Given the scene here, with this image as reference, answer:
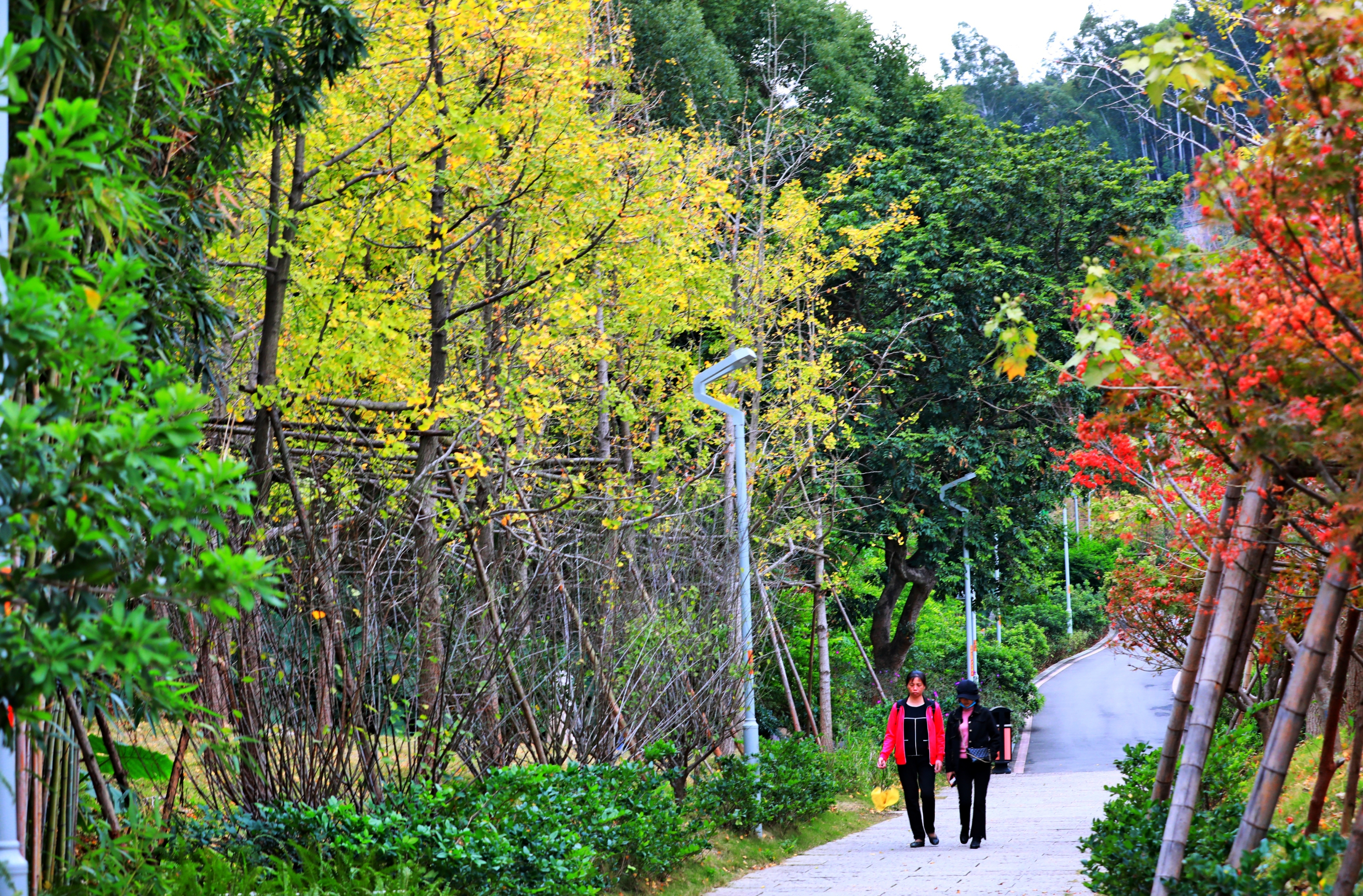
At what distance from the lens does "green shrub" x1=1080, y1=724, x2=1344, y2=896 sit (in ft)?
15.3

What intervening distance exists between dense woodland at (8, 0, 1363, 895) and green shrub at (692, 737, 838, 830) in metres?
0.10

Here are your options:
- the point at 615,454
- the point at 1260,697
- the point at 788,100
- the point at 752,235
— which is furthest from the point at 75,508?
the point at 788,100

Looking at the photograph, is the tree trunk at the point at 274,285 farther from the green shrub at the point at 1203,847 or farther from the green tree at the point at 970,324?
the green tree at the point at 970,324

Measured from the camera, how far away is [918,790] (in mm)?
11445

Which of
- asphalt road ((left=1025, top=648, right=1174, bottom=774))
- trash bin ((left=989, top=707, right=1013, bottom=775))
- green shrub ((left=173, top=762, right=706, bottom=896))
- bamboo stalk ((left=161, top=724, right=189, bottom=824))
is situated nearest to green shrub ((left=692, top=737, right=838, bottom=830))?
trash bin ((left=989, top=707, right=1013, bottom=775))

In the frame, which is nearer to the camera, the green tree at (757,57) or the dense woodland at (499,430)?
the dense woodland at (499,430)

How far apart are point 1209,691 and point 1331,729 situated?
3.05 feet

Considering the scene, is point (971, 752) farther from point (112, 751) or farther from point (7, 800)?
point (7, 800)

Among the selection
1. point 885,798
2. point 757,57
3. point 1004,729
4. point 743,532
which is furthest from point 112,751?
point 757,57

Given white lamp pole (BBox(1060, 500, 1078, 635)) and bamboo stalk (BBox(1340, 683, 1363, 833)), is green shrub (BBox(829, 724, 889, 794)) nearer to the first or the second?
bamboo stalk (BBox(1340, 683, 1363, 833))

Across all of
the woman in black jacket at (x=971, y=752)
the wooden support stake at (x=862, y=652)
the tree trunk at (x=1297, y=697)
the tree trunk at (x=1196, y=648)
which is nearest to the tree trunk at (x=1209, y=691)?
the tree trunk at (x=1196, y=648)

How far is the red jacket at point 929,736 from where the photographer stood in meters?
11.3

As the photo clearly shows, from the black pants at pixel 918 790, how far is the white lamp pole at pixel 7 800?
826cm

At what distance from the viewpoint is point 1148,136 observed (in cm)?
6300
